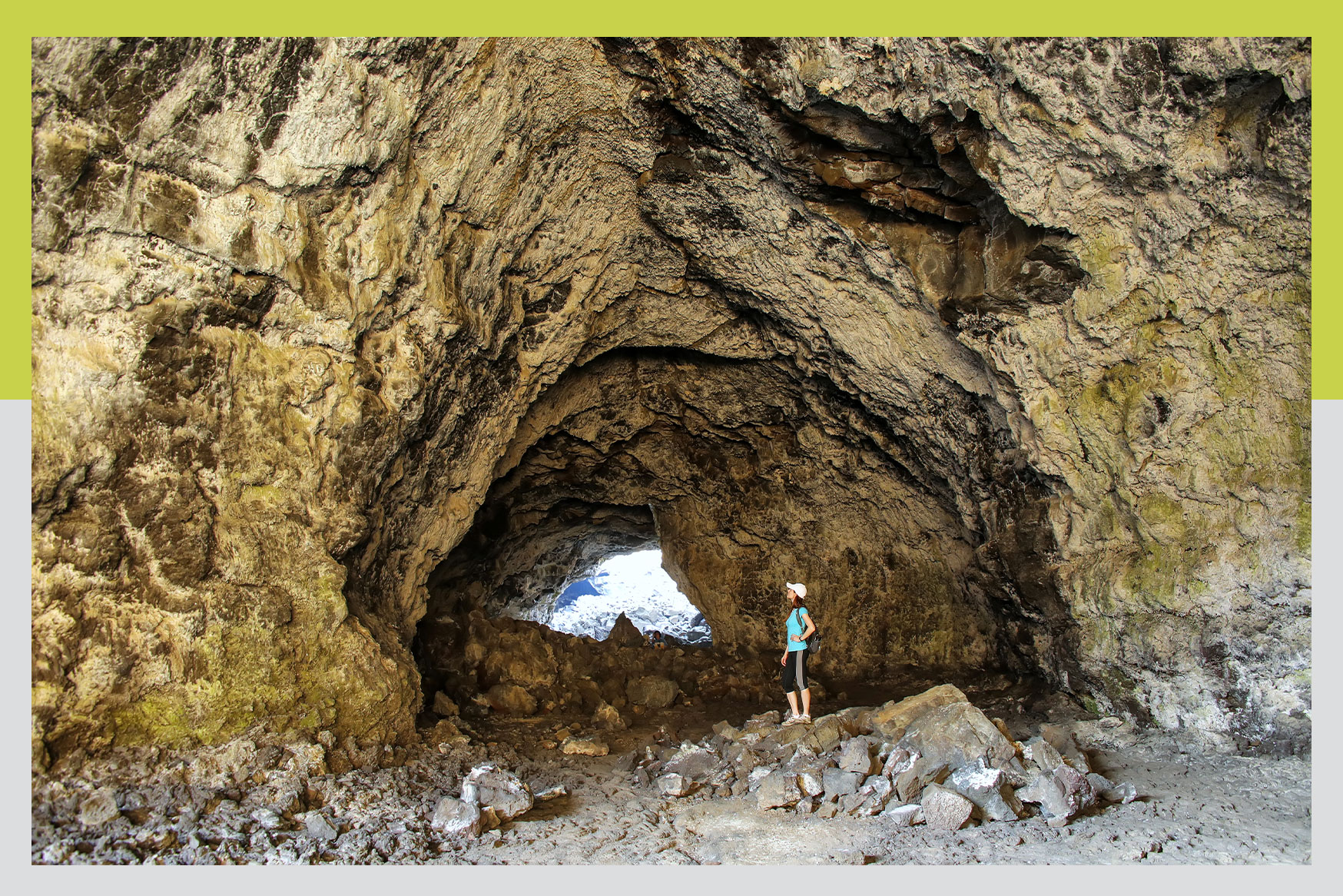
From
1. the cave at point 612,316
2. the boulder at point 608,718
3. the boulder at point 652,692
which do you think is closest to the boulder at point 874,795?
the cave at point 612,316

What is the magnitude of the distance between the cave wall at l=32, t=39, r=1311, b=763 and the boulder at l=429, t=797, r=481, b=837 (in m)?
0.91

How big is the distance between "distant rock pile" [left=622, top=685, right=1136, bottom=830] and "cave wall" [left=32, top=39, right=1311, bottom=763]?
4.71 feet

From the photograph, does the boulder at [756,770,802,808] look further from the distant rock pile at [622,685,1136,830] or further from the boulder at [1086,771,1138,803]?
the boulder at [1086,771,1138,803]

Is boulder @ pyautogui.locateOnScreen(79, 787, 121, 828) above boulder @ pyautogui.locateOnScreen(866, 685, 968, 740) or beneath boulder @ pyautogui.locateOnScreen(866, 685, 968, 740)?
beneath

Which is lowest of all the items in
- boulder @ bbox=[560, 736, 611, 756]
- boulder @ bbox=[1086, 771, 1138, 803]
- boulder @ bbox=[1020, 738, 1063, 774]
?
boulder @ bbox=[560, 736, 611, 756]

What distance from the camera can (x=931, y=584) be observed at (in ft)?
24.8

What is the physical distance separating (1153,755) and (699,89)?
4394 mm

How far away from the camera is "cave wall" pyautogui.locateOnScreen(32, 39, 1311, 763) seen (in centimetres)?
369

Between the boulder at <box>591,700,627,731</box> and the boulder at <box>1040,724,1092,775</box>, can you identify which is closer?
the boulder at <box>1040,724,1092,775</box>

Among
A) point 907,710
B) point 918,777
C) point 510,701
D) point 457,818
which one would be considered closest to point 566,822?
point 457,818

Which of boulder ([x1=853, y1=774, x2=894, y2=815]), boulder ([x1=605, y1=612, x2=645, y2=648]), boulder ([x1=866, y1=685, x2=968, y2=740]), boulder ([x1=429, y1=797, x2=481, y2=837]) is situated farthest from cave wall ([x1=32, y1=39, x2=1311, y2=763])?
boulder ([x1=605, y1=612, x2=645, y2=648])

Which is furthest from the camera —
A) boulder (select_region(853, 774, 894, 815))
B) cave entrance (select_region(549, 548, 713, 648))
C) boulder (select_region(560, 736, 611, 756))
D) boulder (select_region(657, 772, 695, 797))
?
cave entrance (select_region(549, 548, 713, 648))

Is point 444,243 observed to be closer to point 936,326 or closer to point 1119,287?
point 936,326

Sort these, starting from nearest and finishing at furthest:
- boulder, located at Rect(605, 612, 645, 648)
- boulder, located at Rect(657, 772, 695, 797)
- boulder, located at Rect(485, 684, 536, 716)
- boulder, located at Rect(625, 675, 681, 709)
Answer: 1. boulder, located at Rect(657, 772, 695, 797)
2. boulder, located at Rect(485, 684, 536, 716)
3. boulder, located at Rect(625, 675, 681, 709)
4. boulder, located at Rect(605, 612, 645, 648)
